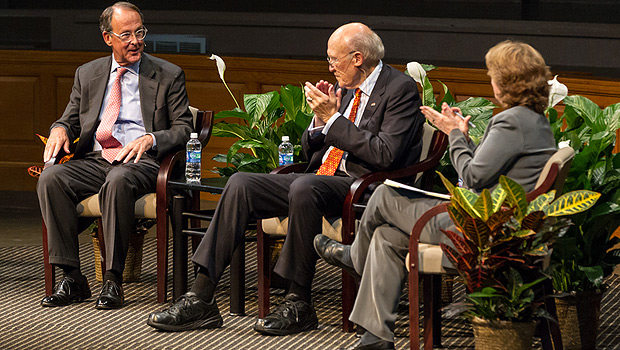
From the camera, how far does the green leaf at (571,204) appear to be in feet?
9.55

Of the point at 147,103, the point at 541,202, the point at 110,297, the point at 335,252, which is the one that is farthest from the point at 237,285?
the point at 541,202

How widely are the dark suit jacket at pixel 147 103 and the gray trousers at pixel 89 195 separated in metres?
0.18

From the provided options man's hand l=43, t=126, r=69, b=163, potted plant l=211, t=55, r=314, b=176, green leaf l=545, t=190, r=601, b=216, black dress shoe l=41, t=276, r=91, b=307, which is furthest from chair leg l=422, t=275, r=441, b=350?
man's hand l=43, t=126, r=69, b=163

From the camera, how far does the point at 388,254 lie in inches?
129

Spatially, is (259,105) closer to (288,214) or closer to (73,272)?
(288,214)

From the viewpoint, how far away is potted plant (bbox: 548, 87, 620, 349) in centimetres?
362

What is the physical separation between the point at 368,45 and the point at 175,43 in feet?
14.5

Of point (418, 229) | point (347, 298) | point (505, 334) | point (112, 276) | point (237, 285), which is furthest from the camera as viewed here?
point (112, 276)

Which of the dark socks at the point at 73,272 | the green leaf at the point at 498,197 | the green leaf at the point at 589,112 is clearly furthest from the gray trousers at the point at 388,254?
the dark socks at the point at 73,272

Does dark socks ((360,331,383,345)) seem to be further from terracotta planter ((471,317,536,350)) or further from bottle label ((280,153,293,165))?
bottle label ((280,153,293,165))

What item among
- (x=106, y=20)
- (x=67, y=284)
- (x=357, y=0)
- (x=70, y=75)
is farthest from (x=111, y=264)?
(x=357, y=0)

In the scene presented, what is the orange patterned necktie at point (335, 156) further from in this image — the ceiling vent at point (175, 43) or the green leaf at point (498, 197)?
the ceiling vent at point (175, 43)

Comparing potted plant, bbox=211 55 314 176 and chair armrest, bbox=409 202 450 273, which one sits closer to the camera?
chair armrest, bbox=409 202 450 273

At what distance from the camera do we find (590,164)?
3.66m
